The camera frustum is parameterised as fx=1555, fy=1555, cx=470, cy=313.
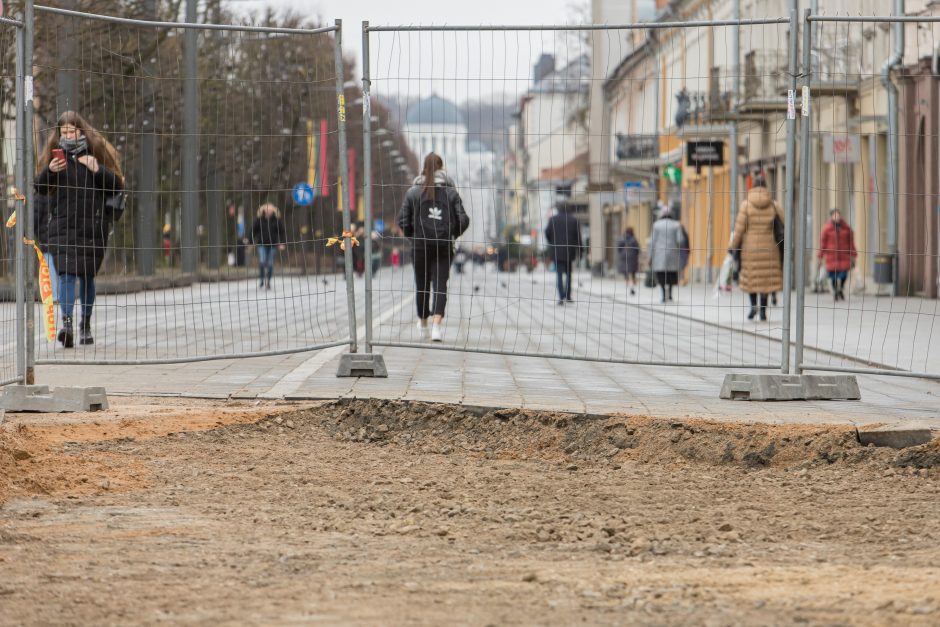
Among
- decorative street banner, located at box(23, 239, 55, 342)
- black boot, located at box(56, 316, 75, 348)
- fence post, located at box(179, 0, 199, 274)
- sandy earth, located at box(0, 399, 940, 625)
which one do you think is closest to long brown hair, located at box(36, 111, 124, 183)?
fence post, located at box(179, 0, 199, 274)

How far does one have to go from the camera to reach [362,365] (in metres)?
10.8

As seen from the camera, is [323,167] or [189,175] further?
[323,167]

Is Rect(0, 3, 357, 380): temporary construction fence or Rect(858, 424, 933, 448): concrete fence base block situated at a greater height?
Rect(0, 3, 357, 380): temporary construction fence

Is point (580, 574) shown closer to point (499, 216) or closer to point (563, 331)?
point (499, 216)

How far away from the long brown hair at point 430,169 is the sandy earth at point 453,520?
3938mm

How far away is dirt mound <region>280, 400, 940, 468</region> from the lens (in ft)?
23.6

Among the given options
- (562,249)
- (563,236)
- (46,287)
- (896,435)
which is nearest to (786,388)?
(896,435)

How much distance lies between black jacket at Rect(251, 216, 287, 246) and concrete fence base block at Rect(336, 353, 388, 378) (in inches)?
37.5

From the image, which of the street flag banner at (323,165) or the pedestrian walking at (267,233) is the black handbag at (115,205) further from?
the street flag banner at (323,165)

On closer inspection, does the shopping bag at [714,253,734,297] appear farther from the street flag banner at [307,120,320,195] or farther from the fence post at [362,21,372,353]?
the fence post at [362,21,372,353]

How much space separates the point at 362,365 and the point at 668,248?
141 inches

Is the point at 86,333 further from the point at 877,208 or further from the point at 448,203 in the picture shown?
the point at 877,208

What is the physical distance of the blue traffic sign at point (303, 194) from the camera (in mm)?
11119

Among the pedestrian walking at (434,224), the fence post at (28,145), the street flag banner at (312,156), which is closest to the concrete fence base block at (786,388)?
the pedestrian walking at (434,224)
